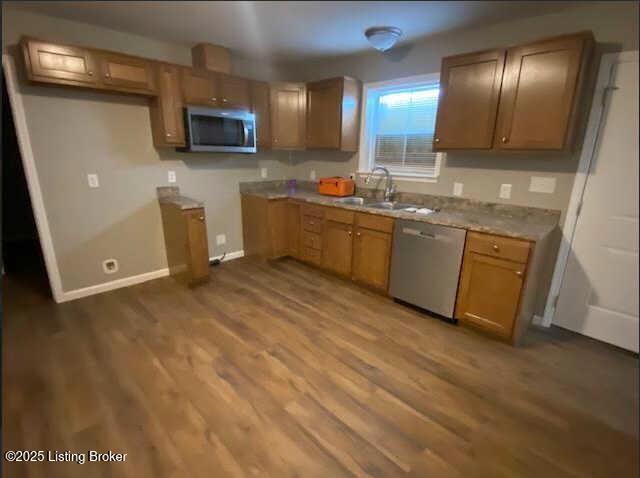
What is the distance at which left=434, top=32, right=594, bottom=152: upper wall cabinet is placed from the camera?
1.89m

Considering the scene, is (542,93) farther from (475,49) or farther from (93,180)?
(93,180)

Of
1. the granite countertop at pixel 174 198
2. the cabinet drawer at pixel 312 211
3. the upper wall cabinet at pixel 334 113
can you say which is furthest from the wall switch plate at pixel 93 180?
the upper wall cabinet at pixel 334 113

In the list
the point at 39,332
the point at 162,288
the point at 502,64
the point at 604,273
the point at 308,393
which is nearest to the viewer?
the point at 604,273

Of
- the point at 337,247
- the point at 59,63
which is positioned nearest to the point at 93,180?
the point at 59,63

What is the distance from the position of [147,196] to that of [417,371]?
2820mm

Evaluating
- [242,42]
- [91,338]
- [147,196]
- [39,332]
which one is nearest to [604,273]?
[242,42]

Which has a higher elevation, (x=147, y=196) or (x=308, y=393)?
(x=147, y=196)

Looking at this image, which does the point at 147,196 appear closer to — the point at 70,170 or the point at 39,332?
the point at 70,170

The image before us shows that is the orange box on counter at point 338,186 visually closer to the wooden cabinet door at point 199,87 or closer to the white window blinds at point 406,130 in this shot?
the white window blinds at point 406,130

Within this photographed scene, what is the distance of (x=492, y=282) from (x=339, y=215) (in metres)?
1.45

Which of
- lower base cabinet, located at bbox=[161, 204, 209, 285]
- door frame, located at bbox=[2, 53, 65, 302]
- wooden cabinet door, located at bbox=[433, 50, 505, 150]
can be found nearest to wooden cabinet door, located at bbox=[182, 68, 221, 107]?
lower base cabinet, located at bbox=[161, 204, 209, 285]

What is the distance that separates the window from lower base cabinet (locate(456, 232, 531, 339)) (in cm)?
100

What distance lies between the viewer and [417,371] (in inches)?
79.2

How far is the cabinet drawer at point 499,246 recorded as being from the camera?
207 centimetres
